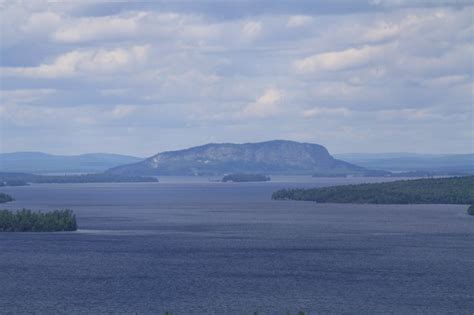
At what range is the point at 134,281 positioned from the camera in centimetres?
7925

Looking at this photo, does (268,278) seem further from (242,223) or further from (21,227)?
(242,223)

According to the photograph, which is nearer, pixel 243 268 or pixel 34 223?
pixel 243 268

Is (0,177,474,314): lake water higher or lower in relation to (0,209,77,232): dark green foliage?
lower

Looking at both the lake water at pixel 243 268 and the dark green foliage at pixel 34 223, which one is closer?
the lake water at pixel 243 268

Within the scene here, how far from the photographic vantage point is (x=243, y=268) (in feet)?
285

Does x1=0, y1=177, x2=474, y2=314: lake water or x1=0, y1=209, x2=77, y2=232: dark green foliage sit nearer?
x1=0, y1=177, x2=474, y2=314: lake water

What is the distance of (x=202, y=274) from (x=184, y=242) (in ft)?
90.6

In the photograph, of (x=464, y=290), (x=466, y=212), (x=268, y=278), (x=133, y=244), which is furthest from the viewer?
(x=466, y=212)

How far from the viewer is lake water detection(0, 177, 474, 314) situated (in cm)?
6881

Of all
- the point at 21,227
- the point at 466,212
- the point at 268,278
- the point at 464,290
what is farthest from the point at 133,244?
the point at 466,212

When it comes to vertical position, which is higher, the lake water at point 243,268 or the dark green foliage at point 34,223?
the dark green foliage at point 34,223

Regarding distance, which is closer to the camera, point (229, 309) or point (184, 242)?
point (229, 309)

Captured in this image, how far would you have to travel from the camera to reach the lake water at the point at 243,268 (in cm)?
6881

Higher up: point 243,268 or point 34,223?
point 34,223
